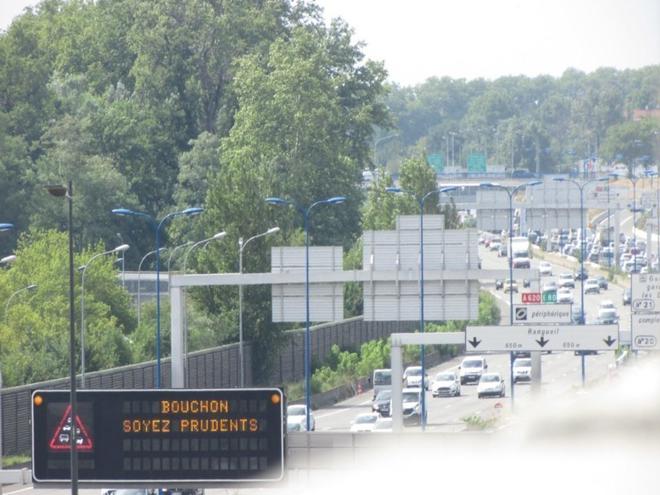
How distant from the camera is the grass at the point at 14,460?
43.4 meters

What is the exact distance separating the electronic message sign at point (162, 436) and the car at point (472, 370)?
4829cm

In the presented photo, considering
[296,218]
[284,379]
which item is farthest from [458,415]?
[296,218]

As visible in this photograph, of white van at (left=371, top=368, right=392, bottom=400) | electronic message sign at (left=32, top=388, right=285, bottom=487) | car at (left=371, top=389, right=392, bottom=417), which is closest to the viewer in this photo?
electronic message sign at (left=32, top=388, right=285, bottom=487)

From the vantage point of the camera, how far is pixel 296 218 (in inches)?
3374

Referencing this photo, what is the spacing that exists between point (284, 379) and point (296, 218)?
2047 cm

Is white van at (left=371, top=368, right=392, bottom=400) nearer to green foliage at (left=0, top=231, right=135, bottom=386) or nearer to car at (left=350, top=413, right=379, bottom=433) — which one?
green foliage at (left=0, top=231, right=135, bottom=386)

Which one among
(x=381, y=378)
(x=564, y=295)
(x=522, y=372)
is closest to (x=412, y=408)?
(x=381, y=378)

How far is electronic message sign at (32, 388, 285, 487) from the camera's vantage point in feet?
78.3

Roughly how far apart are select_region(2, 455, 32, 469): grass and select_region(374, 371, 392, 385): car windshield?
2153 cm

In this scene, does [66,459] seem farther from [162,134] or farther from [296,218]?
[162,134]

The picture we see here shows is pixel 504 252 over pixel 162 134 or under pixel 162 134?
under

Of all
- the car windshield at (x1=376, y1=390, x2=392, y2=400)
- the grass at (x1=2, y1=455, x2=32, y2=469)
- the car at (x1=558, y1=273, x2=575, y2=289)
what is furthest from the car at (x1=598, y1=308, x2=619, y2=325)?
the grass at (x1=2, y1=455, x2=32, y2=469)

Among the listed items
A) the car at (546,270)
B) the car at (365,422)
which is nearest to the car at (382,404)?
the car at (365,422)

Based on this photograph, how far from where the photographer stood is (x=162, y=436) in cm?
2416
